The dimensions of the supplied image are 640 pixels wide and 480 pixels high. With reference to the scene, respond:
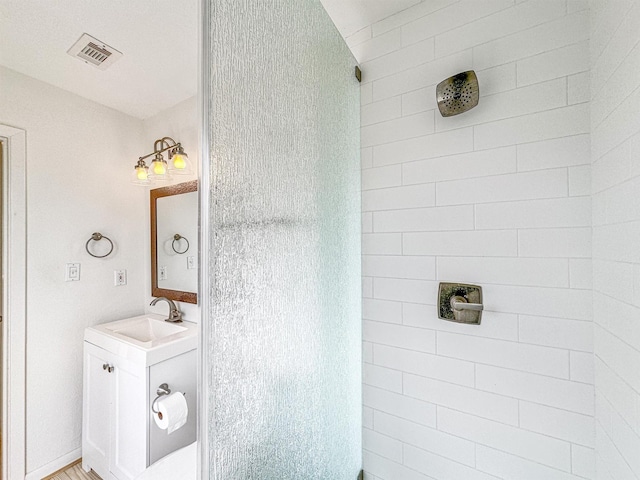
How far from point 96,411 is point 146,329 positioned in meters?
0.48

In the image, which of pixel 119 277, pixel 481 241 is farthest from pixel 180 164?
pixel 481 241

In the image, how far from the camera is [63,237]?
65.3 inches

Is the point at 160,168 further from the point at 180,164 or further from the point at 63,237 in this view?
the point at 63,237

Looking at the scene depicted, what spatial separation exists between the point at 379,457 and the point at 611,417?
86 cm

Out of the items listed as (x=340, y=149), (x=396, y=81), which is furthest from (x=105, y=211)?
(x=396, y=81)

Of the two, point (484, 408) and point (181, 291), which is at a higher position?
point (181, 291)

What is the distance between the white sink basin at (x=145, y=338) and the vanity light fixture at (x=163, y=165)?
3.09ft

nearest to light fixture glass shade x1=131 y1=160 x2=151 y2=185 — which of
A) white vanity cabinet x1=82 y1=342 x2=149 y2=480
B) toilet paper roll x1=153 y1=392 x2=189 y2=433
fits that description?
white vanity cabinet x1=82 y1=342 x2=149 y2=480

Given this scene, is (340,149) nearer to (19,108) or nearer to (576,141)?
(576,141)

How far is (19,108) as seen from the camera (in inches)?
59.6

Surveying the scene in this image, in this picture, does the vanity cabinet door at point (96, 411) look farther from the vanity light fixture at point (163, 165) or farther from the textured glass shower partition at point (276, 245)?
the textured glass shower partition at point (276, 245)

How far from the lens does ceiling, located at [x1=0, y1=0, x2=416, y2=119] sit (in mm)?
1157

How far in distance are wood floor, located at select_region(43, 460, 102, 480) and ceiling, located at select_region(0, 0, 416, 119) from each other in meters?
2.27

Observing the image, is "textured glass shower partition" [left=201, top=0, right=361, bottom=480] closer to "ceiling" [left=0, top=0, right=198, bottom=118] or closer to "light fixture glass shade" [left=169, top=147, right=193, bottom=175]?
"ceiling" [left=0, top=0, right=198, bottom=118]
